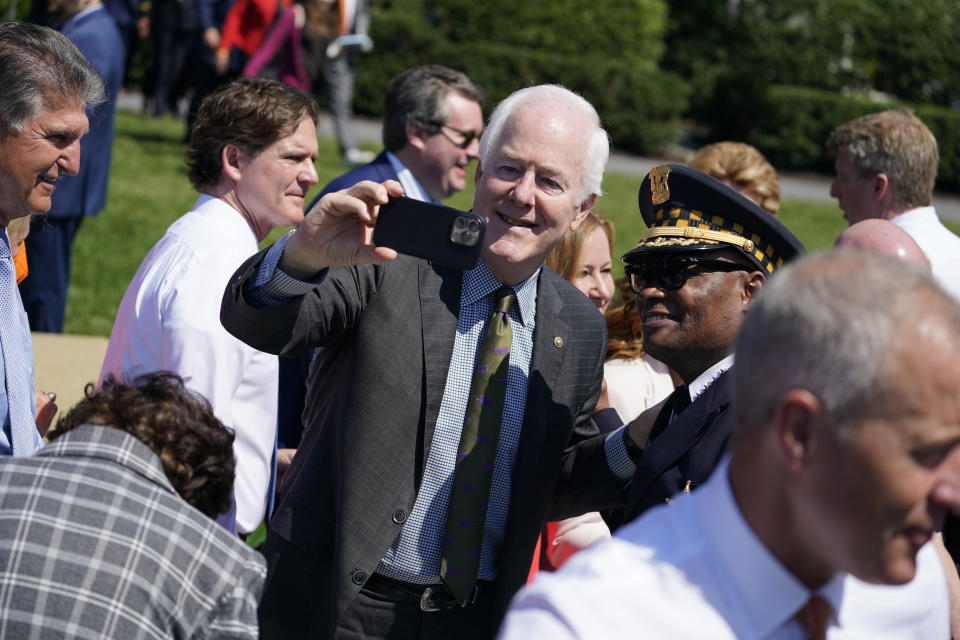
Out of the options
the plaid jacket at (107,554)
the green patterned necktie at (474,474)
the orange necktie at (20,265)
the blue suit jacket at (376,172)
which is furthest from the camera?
the blue suit jacket at (376,172)

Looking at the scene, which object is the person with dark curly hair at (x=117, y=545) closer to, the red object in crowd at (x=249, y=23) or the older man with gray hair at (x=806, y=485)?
the older man with gray hair at (x=806, y=485)

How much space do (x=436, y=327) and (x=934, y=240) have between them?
11.7 ft

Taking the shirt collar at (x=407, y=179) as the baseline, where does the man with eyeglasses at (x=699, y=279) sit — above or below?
above

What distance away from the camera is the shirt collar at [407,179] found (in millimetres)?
5676

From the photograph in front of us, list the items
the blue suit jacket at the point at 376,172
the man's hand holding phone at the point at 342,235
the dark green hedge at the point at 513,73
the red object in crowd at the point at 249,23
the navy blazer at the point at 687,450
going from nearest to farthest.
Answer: the man's hand holding phone at the point at 342,235
the navy blazer at the point at 687,450
the blue suit jacket at the point at 376,172
the red object in crowd at the point at 249,23
the dark green hedge at the point at 513,73

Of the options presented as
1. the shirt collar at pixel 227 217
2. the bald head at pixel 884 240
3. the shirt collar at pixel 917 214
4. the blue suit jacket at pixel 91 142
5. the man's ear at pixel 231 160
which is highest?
the bald head at pixel 884 240

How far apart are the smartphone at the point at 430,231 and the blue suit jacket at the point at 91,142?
4914 millimetres

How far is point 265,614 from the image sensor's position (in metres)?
2.96

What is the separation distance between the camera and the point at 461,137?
5.83 meters

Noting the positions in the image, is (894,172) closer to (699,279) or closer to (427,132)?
(427,132)

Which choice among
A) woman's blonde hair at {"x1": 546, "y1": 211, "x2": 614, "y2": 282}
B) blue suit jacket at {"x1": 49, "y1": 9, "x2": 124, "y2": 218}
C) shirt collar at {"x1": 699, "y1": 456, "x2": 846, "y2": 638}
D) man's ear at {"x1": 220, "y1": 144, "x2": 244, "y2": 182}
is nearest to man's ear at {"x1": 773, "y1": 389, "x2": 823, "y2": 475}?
shirt collar at {"x1": 699, "y1": 456, "x2": 846, "y2": 638}

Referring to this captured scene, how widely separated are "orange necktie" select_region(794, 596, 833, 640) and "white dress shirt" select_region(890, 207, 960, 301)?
3.76 metres

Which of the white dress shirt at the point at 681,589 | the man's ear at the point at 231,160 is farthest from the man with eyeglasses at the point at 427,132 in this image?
the white dress shirt at the point at 681,589

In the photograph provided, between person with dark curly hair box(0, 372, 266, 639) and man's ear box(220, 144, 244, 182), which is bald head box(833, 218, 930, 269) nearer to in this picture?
man's ear box(220, 144, 244, 182)
